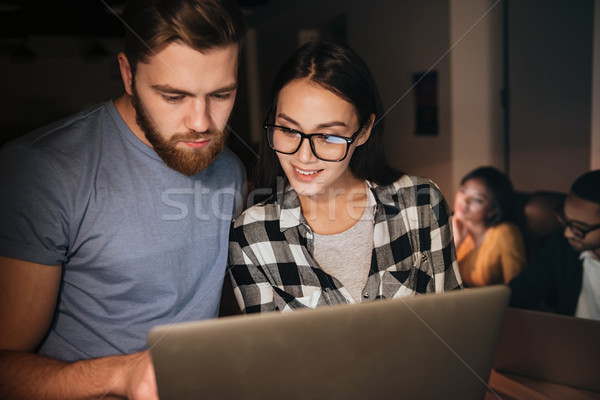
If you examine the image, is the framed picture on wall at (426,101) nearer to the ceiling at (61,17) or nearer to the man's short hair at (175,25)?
the ceiling at (61,17)

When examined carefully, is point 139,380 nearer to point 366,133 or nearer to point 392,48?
point 366,133

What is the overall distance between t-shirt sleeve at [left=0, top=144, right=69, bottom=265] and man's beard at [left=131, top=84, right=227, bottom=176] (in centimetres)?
22

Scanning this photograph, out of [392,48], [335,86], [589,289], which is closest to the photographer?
[335,86]

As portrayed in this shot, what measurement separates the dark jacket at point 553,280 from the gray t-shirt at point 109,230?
1355 mm

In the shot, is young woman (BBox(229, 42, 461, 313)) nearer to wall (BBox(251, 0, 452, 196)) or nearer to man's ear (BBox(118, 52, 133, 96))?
man's ear (BBox(118, 52, 133, 96))

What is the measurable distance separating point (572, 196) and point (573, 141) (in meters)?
0.48

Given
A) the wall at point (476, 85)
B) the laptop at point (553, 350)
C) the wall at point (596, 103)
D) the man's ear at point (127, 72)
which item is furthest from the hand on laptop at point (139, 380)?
the wall at point (476, 85)

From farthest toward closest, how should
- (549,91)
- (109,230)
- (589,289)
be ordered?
(549,91) < (589,289) < (109,230)

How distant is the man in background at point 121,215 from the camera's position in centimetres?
96

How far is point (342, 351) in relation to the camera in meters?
0.70

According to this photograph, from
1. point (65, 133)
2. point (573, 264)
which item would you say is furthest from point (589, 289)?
point (65, 133)

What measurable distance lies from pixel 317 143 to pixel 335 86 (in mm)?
150

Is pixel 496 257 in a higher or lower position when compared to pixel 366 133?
lower

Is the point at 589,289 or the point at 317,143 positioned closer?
the point at 317,143
